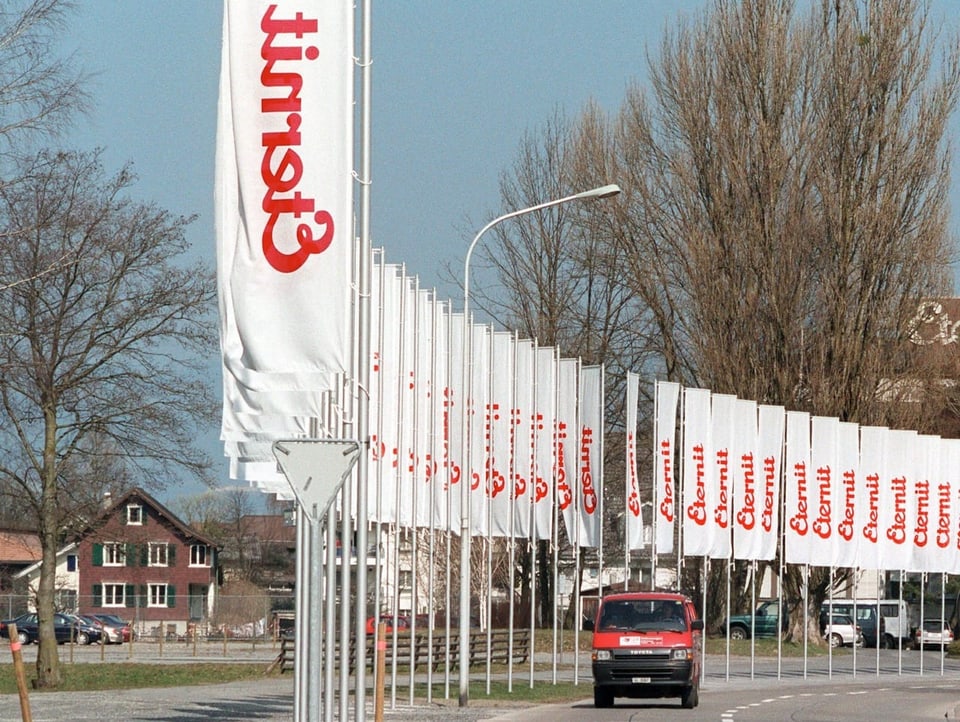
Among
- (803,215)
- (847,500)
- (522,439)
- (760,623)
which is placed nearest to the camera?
(522,439)

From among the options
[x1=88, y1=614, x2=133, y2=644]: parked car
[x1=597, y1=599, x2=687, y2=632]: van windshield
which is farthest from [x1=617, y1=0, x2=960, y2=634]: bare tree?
[x1=88, y1=614, x2=133, y2=644]: parked car

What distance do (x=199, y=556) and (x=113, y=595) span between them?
653cm

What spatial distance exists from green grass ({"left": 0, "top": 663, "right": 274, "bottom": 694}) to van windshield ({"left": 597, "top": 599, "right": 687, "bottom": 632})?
1249 centimetres

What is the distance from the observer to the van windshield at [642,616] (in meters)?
27.3

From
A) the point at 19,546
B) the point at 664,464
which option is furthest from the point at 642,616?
the point at 19,546

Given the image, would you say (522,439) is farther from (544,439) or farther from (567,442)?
(567,442)

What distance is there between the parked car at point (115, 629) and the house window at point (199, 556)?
2525cm

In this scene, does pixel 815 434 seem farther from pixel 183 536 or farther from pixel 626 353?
pixel 183 536

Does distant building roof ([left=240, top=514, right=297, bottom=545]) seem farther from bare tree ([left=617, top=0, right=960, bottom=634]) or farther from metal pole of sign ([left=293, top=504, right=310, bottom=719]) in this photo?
metal pole of sign ([left=293, top=504, right=310, bottom=719])

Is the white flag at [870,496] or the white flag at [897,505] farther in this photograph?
the white flag at [897,505]

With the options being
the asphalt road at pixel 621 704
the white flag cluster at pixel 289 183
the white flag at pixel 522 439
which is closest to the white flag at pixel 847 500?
the asphalt road at pixel 621 704

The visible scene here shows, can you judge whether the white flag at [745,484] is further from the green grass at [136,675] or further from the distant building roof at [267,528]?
the distant building roof at [267,528]

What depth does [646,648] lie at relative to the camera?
1060 inches

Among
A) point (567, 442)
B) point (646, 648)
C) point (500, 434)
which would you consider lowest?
point (646, 648)
